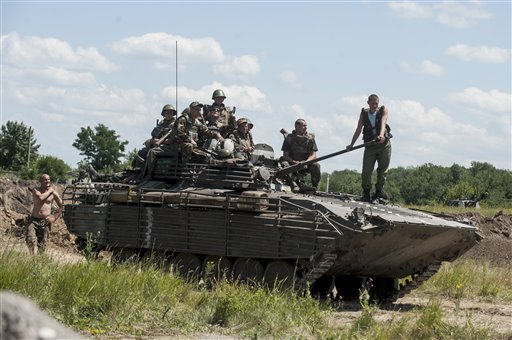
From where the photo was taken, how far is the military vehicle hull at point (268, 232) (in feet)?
44.8

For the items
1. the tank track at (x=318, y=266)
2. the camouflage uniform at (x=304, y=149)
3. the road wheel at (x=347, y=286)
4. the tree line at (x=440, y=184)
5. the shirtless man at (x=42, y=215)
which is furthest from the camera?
the tree line at (x=440, y=184)

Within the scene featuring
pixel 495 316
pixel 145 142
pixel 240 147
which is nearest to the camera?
pixel 495 316

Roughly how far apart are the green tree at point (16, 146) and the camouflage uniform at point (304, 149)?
47.5 m

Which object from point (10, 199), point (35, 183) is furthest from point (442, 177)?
point (10, 199)

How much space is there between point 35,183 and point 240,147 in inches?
664

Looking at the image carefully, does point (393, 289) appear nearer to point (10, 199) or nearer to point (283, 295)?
point (283, 295)

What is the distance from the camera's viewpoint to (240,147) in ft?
54.7

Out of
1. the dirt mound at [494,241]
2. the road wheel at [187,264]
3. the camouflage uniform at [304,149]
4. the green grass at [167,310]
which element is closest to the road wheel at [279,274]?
the road wheel at [187,264]

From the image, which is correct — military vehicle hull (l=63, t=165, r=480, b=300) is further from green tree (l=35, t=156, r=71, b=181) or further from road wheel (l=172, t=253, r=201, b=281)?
green tree (l=35, t=156, r=71, b=181)

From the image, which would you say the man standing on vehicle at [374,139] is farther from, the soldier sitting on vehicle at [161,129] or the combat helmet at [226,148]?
the soldier sitting on vehicle at [161,129]

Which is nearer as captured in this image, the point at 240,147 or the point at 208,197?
the point at 208,197

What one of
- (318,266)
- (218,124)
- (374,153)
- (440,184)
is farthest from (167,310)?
(440,184)

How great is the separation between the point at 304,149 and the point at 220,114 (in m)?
1.79

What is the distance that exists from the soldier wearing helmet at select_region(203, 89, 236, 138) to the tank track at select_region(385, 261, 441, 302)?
3.85m
